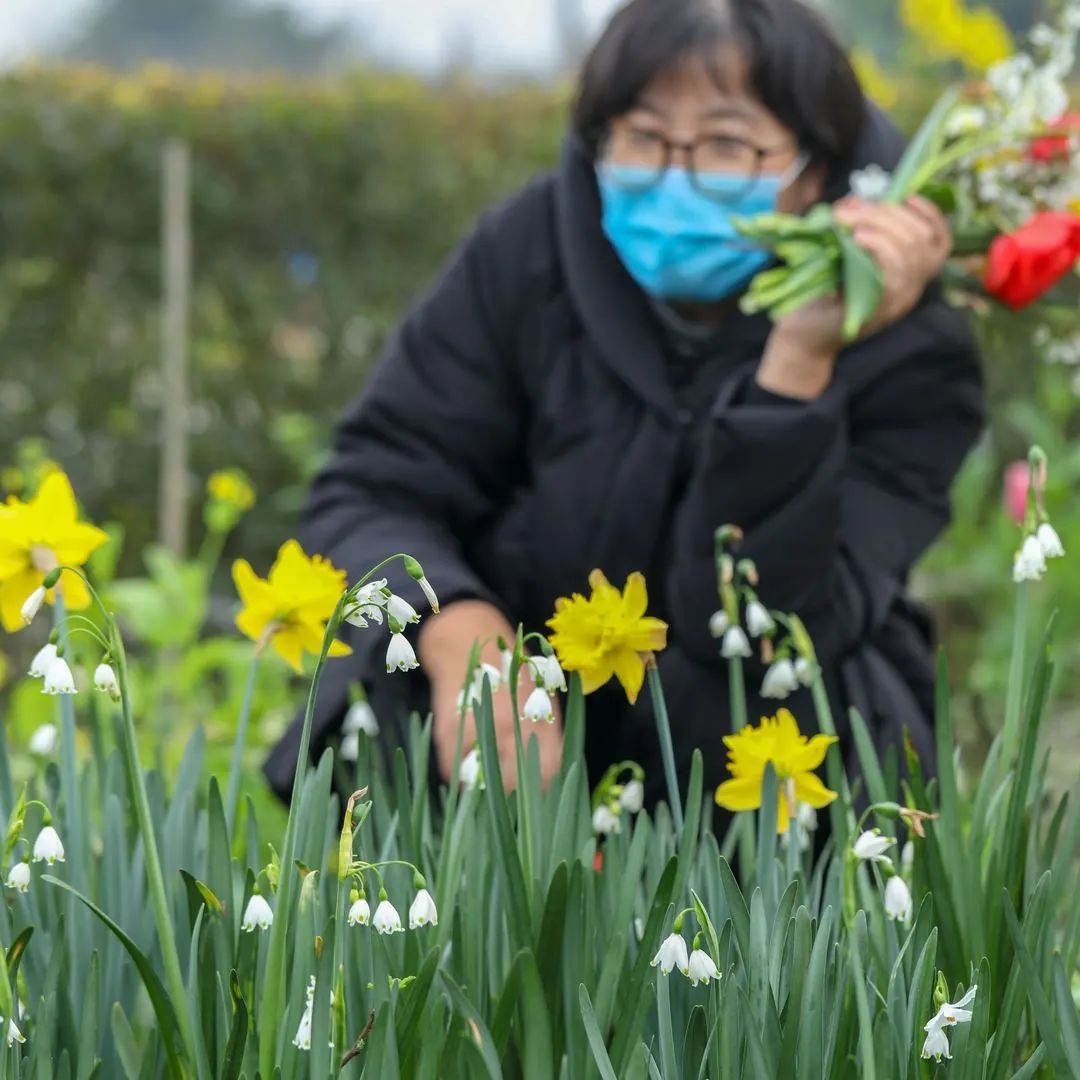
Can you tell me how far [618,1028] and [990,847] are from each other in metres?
0.39

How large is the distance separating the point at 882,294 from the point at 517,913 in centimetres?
101

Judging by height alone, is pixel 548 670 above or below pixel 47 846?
above

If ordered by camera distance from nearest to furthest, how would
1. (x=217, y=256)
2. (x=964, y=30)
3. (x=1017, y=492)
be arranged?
(x=1017, y=492) < (x=964, y=30) < (x=217, y=256)

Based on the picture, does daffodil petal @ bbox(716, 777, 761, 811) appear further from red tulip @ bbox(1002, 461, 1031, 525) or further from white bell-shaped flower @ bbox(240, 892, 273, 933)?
red tulip @ bbox(1002, 461, 1031, 525)

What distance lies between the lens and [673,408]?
2.15m

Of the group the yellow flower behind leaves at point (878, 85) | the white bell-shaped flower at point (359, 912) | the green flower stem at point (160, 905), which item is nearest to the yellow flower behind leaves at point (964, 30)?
the yellow flower behind leaves at point (878, 85)

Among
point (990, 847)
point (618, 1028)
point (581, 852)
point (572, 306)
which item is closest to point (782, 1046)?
point (618, 1028)

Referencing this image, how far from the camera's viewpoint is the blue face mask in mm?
2016

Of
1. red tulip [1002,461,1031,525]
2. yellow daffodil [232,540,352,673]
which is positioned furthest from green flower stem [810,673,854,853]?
red tulip [1002,461,1031,525]

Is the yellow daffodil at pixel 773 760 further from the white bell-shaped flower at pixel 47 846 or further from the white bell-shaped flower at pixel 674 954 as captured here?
the white bell-shaped flower at pixel 47 846

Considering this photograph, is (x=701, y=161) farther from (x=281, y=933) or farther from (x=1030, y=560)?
(x=281, y=933)

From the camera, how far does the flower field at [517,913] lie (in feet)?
3.37

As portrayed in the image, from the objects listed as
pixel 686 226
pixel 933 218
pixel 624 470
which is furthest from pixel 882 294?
pixel 624 470

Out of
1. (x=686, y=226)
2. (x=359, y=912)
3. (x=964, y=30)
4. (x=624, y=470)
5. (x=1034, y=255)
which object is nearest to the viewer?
(x=359, y=912)
